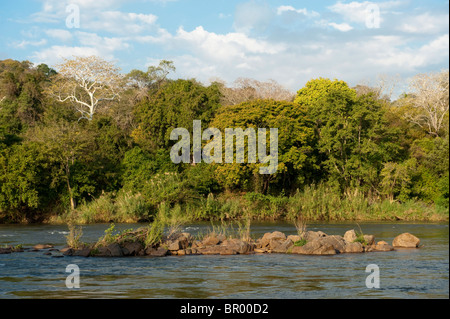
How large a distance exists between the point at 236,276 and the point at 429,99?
42758 mm

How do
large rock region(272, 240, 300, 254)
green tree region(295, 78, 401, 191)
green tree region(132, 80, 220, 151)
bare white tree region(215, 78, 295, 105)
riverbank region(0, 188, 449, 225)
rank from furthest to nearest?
bare white tree region(215, 78, 295, 105), green tree region(132, 80, 220, 151), green tree region(295, 78, 401, 191), riverbank region(0, 188, 449, 225), large rock region(272, 240, 300, 254)

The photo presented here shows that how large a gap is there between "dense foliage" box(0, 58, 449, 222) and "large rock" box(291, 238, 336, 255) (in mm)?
13356

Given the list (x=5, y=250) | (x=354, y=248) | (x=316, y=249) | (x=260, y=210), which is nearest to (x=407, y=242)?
(x=354, y=248)

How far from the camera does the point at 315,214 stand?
1709 inches

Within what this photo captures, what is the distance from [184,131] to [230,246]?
2930cm

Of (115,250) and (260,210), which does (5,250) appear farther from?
(260,210)

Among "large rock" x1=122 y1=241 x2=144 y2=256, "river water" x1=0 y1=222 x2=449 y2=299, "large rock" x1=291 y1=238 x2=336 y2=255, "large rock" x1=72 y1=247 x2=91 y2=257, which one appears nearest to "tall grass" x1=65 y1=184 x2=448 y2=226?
"river water" x1=0 y1=222 x2=449 y2=299

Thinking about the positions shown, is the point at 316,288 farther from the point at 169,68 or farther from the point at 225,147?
the point at 169,68

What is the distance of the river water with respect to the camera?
16.9m

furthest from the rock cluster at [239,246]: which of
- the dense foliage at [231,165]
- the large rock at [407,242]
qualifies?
the dense foliage at [231,165]

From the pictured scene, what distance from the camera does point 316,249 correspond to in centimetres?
2505

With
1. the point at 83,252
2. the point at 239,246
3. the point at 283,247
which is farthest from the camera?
the point at 283,247

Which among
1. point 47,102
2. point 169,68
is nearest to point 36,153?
point 47,102

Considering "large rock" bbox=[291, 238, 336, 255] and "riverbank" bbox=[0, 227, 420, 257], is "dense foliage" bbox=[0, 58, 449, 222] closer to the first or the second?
"riverbank" bbox=[0, 227, 420, 257]
